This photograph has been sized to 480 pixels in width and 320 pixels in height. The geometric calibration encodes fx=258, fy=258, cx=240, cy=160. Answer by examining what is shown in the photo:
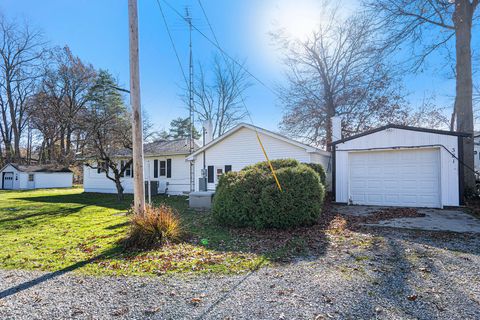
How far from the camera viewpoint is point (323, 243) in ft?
18.6

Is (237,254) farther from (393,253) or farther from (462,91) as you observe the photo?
(462,91)

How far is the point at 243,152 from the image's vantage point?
15109 mm

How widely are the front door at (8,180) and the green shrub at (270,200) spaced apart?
34014mm

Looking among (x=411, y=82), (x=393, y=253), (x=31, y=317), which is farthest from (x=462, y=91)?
(x=31, y=317)

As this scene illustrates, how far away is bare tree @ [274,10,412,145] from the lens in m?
20.2

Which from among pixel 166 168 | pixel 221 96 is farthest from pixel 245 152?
pixel 221 96

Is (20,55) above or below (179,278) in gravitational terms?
above

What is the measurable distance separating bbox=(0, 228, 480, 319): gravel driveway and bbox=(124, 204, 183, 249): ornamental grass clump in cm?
151

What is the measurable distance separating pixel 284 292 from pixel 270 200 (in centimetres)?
366

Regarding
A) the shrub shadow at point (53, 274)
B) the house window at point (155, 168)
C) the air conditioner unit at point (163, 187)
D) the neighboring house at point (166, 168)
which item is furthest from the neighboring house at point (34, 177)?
the shrub shadow at point (53, 274)

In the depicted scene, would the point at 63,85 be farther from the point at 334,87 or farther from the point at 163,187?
the point at 334,87

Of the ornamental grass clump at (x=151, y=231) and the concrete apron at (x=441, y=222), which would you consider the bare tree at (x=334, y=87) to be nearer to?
the concrete apron at (x=441, y=222)

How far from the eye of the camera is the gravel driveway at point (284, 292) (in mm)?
2906

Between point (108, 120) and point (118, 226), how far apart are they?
283 inches
